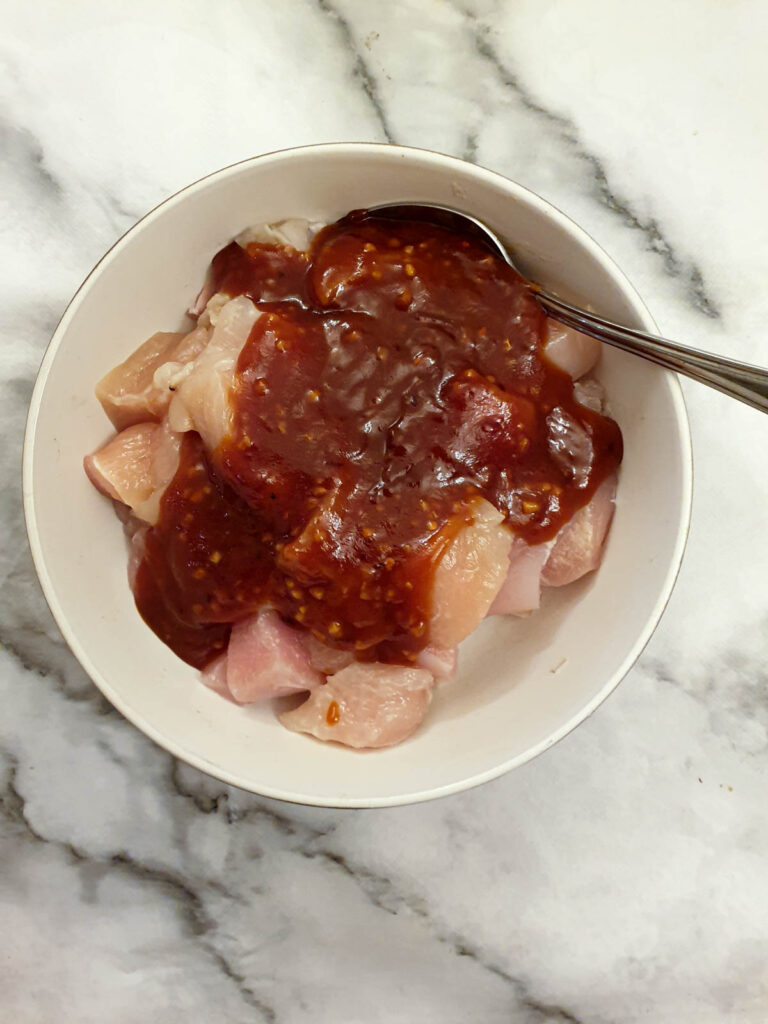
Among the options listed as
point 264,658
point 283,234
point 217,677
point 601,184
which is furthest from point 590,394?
point 217,677

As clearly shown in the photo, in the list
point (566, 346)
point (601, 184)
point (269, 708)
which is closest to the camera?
point (566, 346)

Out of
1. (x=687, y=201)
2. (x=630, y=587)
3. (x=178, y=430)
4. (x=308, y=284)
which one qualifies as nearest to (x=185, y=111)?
(x=308, y=284)

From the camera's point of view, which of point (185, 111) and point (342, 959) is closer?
point (185, 111)

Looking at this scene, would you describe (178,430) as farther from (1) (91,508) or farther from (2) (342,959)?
(2) (342,959)

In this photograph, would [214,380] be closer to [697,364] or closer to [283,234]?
[283,234]

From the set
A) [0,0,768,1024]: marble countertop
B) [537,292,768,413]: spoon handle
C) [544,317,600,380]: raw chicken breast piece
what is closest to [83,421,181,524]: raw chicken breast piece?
[0,0,768,1024]: marble countertop

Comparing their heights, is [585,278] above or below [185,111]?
above
